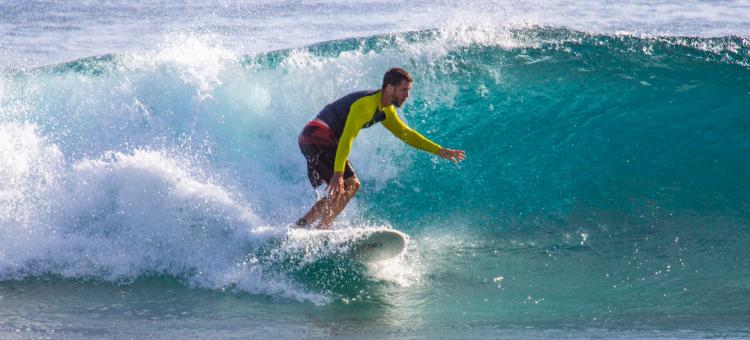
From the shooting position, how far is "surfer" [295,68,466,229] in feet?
21.4

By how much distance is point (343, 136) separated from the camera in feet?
21.2

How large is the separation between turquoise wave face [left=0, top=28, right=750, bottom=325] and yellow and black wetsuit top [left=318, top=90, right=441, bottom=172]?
0.92m

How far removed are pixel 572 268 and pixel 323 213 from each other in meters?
2.14

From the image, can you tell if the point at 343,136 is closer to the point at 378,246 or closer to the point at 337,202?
the point at 337,202

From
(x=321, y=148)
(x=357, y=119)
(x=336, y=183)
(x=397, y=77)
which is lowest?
(x=336, y=183)

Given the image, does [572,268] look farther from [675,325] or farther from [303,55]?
[303,55]

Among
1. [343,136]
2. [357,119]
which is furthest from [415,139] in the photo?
[343,136]

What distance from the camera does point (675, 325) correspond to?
5.83 m

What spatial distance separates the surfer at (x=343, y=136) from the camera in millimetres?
6523

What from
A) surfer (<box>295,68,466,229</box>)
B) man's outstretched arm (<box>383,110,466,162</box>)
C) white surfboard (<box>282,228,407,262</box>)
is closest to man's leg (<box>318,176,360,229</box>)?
surfer (<box>295,68,466,229</box>)

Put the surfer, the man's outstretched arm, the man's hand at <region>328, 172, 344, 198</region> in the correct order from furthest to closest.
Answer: the man's outstretched arm, the surfer, the man's hand at <region>328, 172, 344, 198</region>

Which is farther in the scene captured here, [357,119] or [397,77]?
[357,119]

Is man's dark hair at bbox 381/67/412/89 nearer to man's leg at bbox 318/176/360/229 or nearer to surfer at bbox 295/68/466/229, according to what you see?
surfer at bbox 295/68/466/229

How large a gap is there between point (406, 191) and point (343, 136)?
270 cm
